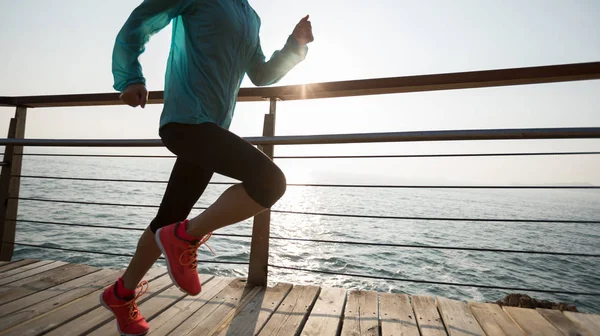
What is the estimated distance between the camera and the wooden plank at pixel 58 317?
1.21 meters

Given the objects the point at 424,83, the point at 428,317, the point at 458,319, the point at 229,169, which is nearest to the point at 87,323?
the point at 229,169

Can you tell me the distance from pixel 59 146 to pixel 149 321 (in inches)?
57.0

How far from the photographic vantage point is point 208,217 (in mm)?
1043

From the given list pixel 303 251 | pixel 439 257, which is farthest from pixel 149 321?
pixel 439 257

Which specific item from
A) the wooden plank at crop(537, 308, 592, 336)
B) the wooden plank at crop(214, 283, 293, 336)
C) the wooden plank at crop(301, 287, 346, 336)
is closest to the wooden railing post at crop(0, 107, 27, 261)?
the wooden plank at crop(214, 283, 293, 336)

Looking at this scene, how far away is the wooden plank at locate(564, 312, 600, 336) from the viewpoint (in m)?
1.38

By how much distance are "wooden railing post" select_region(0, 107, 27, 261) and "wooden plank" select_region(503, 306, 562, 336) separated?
284 centimetres

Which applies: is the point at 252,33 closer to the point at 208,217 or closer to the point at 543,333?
the point at 208,217

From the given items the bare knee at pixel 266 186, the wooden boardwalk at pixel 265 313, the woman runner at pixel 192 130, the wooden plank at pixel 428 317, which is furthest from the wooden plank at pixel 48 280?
the wooden plank at pixel 428 317

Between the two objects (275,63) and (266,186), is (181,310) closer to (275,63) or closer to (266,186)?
(266,186)

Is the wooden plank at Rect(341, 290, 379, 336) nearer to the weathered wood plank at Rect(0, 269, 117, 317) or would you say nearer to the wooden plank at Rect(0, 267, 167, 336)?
the wooden plank at Rect(0, 267, 167, 336)

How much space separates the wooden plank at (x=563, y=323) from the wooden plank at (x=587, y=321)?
21 millimetres

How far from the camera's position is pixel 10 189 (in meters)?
2.23

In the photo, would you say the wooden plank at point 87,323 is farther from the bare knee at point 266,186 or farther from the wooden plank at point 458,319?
the wooden plank at point 458,319
